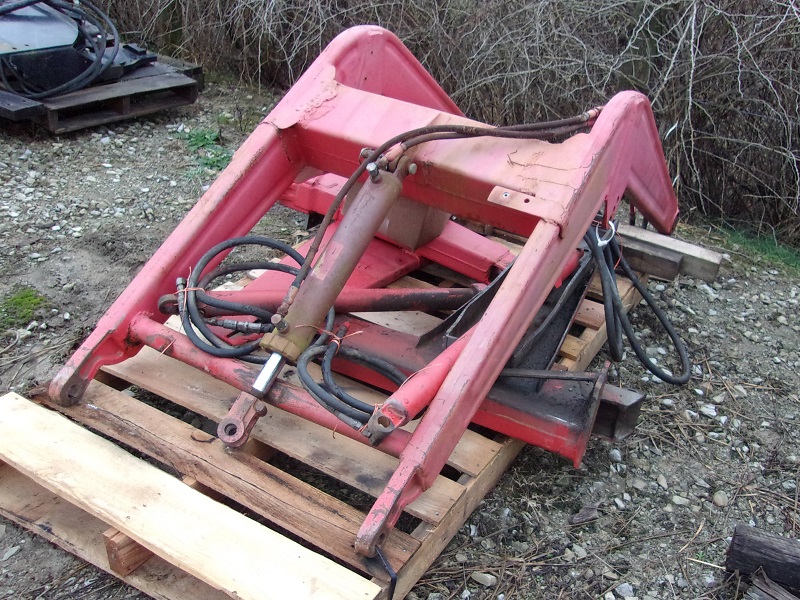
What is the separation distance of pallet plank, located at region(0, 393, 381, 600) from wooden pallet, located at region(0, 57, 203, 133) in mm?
2341

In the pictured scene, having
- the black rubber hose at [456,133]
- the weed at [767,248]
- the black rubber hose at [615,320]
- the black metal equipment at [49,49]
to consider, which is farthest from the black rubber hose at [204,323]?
the weed at [767,248]

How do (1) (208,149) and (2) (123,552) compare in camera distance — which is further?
(1) (208,149)

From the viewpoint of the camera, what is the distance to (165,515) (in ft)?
5.77

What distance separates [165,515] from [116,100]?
3.15m

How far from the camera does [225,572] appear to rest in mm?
1622

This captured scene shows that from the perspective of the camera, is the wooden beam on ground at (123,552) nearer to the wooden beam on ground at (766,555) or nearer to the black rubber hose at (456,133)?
the black rubber hose at (456,133)

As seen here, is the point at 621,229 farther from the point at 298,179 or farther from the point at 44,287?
the point at 44,287

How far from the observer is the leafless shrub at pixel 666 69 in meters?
3.57

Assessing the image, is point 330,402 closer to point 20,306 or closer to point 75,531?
point 75,531

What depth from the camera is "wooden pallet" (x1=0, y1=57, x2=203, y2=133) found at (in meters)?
3.86

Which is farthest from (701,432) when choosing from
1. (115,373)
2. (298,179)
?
(115,373)

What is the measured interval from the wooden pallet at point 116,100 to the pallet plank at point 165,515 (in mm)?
2341

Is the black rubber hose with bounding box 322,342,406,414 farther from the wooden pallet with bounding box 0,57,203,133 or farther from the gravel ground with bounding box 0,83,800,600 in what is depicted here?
the wooden pallet with bounding box 0,57,203,133

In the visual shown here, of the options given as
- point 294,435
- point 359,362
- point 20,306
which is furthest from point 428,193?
point 20,306
